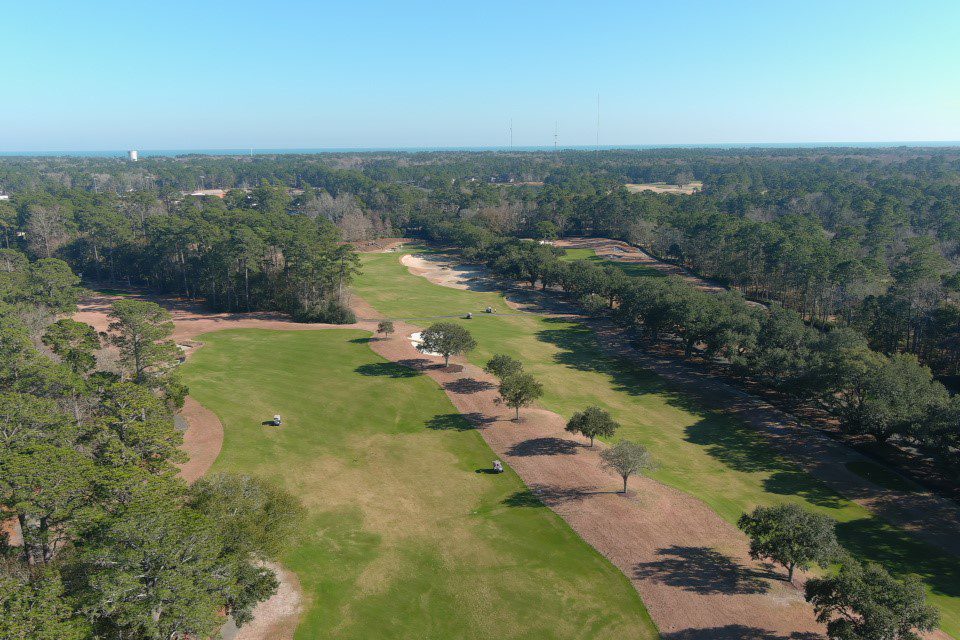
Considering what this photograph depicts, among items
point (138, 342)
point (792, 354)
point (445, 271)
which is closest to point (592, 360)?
point (792, 354)

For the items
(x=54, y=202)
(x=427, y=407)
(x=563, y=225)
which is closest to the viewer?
(x=427, y=407)

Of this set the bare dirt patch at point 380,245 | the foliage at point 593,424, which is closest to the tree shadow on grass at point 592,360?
the foliage at point 593,424

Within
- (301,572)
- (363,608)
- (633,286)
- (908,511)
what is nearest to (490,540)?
(363,608)

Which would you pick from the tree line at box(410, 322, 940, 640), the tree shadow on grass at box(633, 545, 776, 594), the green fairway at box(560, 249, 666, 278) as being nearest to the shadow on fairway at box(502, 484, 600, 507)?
the tree line at box(410, 322, 940, 640)

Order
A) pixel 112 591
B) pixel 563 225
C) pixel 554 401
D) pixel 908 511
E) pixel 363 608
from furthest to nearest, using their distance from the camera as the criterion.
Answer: pixel 563 225 < pixel 554 401 < pixel 908 511 < pixel 363 608 < pixel 112 591

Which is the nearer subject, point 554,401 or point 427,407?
point 427,407

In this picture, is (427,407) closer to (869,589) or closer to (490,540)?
(490,540)
